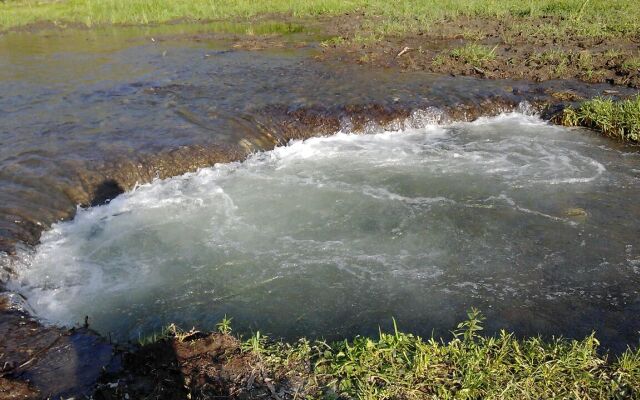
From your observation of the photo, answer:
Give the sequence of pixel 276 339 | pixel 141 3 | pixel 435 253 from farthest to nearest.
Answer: pixel 141 3 < pixel 435 253 < pixel 276 339

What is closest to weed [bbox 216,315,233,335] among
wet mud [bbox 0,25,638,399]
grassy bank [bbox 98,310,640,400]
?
grassy bank [bbox 98,310,640,400]

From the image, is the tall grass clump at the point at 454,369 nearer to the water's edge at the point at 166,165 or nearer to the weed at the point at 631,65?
the water's edge at the point at 166,165

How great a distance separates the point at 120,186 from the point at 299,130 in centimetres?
378

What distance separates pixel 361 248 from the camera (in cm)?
632

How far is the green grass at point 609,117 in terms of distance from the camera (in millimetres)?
9648

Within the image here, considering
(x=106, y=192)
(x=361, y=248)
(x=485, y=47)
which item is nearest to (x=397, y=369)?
(x=361, y=248)

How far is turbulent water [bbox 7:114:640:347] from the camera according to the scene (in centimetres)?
521

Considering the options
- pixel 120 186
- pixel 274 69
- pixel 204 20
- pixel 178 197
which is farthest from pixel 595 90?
pixel 204 20

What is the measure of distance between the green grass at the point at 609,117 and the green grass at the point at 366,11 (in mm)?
8110

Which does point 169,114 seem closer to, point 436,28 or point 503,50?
point 503,50

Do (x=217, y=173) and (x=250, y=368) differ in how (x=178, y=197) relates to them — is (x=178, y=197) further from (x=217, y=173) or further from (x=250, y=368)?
(x=250, y=368)

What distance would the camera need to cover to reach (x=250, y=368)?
4.08 m

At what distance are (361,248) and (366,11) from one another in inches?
747

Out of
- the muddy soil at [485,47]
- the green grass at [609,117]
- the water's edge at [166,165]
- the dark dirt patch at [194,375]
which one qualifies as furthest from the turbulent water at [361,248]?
the muddy soil at [485,47]
